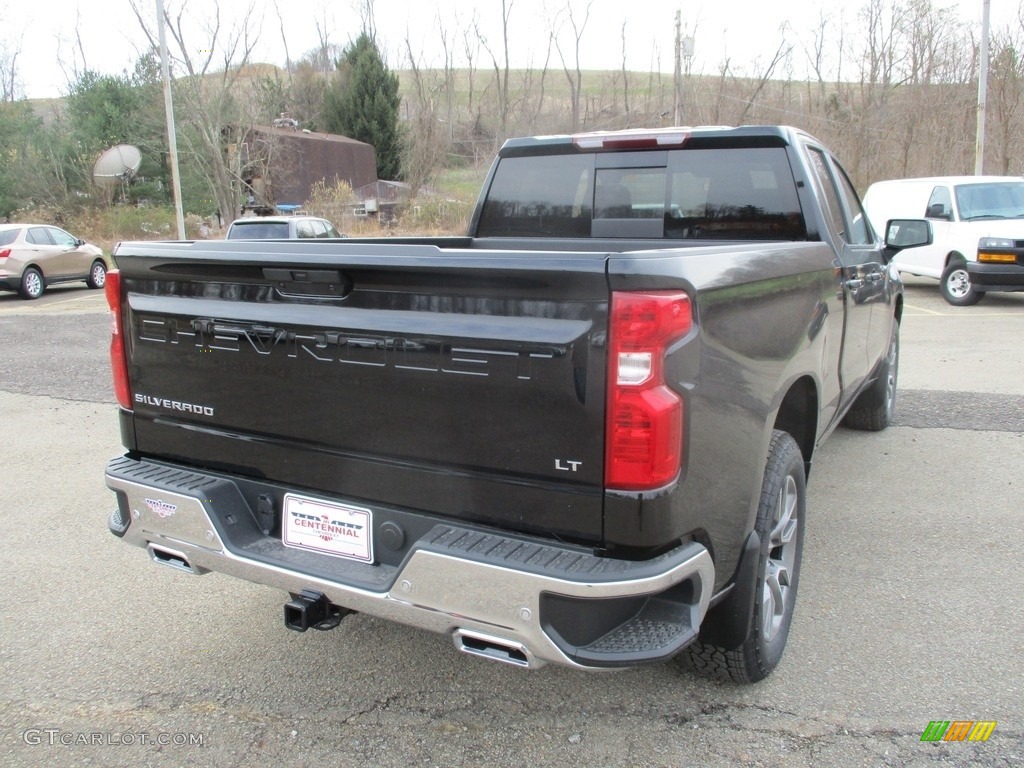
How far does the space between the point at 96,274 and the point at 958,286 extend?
18.7 m

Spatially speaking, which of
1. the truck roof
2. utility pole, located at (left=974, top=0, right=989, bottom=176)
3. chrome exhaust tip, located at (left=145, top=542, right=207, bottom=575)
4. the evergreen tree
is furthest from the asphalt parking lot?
the evergreen tree

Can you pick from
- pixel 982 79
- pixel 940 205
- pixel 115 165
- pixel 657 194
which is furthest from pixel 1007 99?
pixel 115 165

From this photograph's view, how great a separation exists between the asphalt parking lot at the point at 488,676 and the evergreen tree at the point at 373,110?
42.9 m

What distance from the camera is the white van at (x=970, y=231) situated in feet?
40.9

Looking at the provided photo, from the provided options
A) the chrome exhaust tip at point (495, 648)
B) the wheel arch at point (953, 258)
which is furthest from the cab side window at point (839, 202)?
the wheel arch at point (953, 258)

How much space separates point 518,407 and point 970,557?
118 inches

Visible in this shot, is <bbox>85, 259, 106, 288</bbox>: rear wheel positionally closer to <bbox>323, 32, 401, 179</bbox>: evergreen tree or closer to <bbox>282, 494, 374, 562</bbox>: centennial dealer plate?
<bbox>282, 494, 374, 562</bbox>: centennial dealer plate

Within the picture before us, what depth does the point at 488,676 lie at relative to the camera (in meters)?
3.09

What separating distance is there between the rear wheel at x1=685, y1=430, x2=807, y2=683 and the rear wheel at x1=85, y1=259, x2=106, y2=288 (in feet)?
64.8

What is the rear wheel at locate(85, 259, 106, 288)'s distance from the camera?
64.3 ft

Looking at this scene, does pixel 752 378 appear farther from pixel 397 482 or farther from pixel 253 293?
pixel 253 293

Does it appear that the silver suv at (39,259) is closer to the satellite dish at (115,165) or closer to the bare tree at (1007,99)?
the satellite dish at (115,165)

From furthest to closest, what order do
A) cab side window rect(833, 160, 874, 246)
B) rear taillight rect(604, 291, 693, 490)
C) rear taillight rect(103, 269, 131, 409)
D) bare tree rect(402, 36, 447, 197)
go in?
bare tree rect(402, 36, 447, 197) → cab side window rect(833, 160, 874, 246) → rear taillight rect(103, 269, 131, 409) → rear taillight rect(604, 291, 693, 490)

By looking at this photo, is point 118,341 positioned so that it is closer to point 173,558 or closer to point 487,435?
point 173,558
